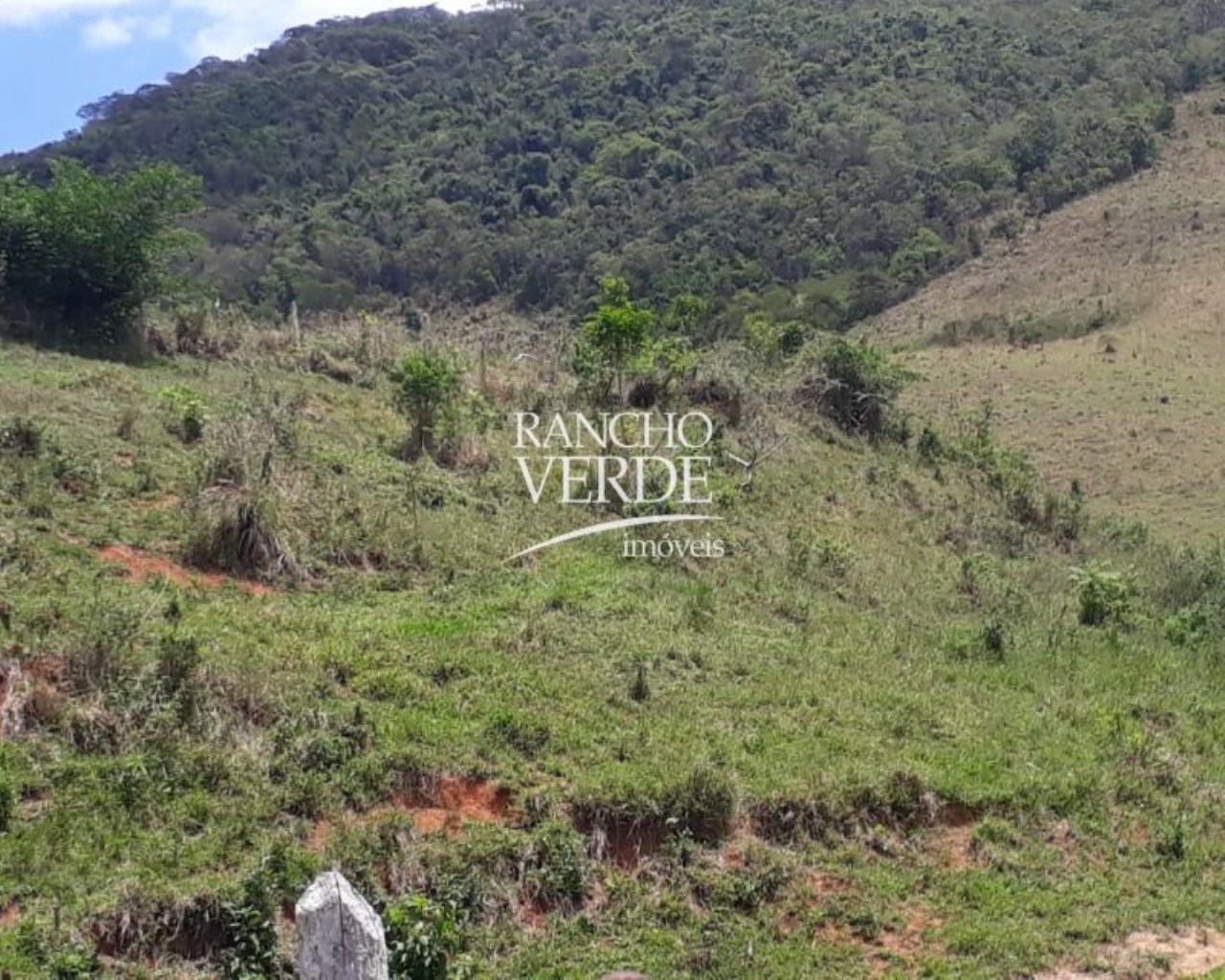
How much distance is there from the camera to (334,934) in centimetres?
346

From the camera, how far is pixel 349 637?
827 centimetres

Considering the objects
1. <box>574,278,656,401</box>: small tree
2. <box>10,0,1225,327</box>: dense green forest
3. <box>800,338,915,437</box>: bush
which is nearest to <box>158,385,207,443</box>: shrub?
<box>574,278,656,401</box>: small tree

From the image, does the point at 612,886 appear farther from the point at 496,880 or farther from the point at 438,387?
the point at 438,387

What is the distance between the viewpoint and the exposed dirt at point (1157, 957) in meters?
6.44

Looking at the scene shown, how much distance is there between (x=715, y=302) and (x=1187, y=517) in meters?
20.6

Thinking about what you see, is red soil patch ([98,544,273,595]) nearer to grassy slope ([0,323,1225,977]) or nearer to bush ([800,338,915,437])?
grassy slope ([0,323,1225,977])

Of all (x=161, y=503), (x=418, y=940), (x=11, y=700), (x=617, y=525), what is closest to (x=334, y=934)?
(x=418, y=940)

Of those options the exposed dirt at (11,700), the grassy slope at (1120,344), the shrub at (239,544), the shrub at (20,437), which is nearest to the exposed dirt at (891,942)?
the exposed dirt at (11,700)

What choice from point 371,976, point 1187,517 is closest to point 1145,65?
point 1187,517

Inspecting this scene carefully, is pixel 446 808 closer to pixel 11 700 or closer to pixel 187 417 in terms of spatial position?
pixel 11 700

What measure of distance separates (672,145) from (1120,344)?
2884 cm

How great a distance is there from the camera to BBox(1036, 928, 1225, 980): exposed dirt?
6441 mm

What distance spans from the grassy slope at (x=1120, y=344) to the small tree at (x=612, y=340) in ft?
35.6

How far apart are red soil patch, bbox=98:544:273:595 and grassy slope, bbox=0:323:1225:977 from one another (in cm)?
16
